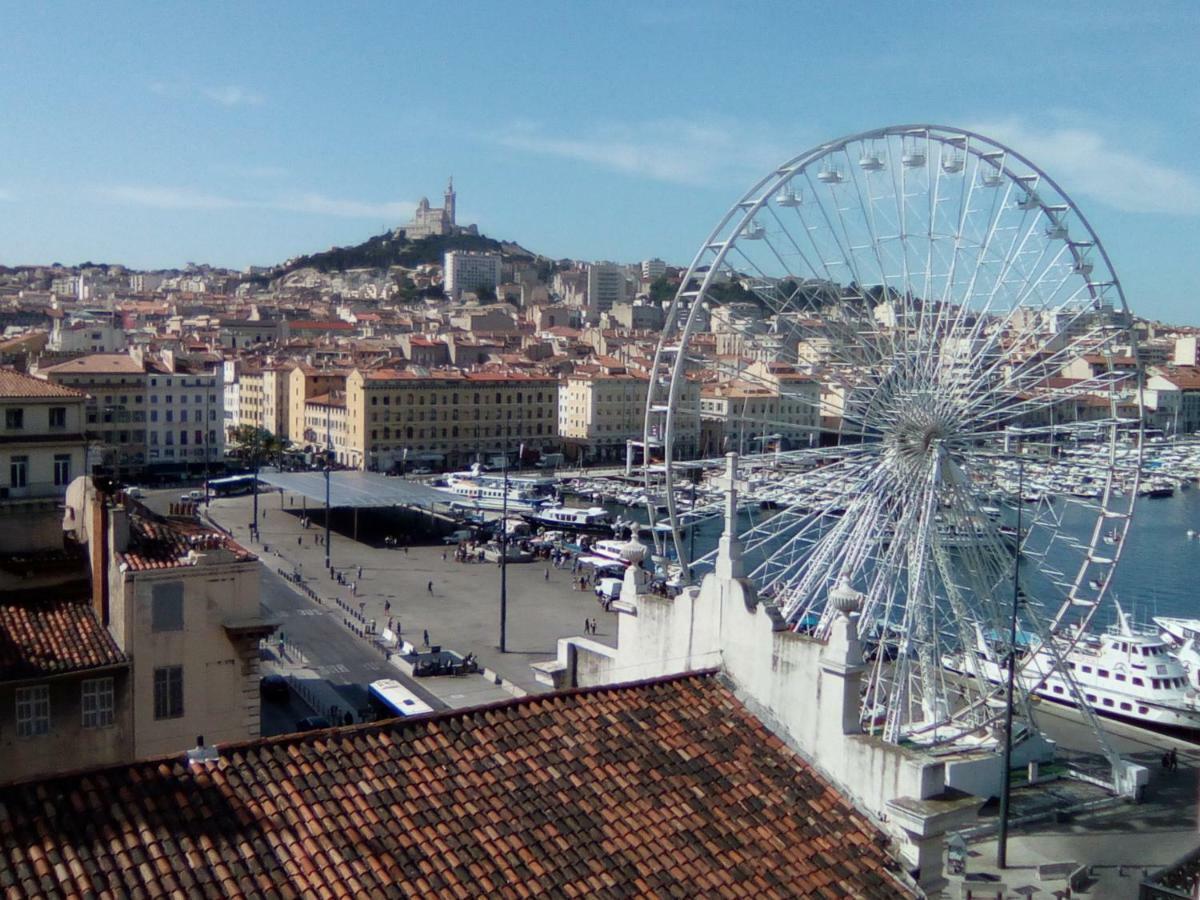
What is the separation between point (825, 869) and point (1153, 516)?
71.9 meters

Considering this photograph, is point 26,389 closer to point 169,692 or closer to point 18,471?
point 18,471

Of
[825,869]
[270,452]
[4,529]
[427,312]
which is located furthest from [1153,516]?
[427,312]

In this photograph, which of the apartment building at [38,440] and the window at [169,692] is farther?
the apartment building at [38,440]

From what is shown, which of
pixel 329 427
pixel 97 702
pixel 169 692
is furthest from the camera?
pixel 329 427

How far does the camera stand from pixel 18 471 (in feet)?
75.7

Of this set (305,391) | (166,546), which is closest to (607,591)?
(166,546)

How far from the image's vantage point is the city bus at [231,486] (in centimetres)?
6688

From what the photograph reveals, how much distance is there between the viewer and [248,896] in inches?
222

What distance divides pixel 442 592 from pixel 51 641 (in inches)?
1154

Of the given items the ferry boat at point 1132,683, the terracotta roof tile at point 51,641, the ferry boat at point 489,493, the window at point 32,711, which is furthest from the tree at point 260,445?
the window at point 32,711

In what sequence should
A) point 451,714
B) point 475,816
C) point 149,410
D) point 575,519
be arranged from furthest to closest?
point 149,410
point 575,519
point 451,714
point 475,816

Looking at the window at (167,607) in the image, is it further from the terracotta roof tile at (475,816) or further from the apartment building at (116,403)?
the apartment building at (116,403)

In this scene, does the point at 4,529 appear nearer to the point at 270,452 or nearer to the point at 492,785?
the point at 492,785

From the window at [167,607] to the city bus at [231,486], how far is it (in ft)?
174
